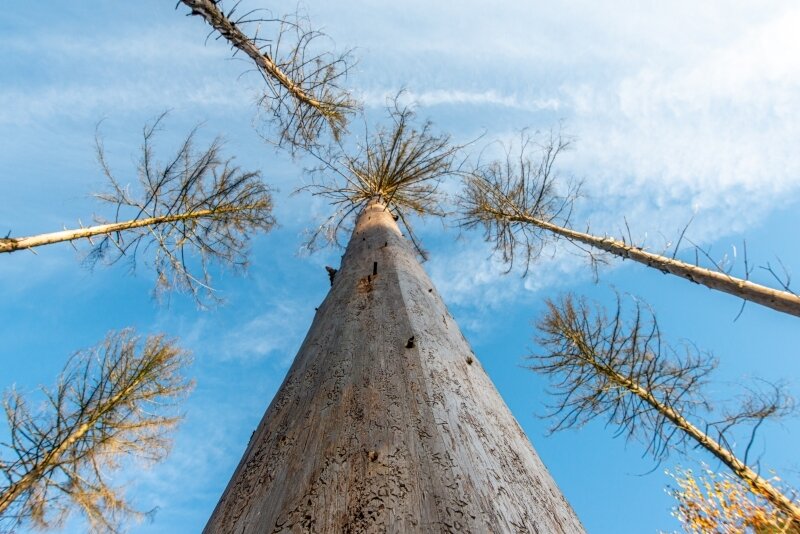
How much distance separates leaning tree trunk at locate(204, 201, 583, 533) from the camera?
36.0 inches

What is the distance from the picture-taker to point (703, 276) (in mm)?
4906

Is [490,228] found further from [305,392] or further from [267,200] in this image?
[305,392]

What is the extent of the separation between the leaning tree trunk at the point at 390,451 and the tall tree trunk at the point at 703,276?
12.9ft

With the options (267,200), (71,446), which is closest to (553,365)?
(267,200)

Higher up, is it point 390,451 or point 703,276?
point 703,276

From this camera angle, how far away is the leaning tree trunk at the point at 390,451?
3.00 feet

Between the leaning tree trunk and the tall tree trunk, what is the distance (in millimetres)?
3941

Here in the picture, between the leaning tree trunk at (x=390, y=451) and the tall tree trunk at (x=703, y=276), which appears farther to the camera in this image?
the tall tree trunk at (x=703, y=276)

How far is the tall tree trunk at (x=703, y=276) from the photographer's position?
4.06 metres

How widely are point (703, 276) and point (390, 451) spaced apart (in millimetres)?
5253

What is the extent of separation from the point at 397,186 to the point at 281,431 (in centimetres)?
720

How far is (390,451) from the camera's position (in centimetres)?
108

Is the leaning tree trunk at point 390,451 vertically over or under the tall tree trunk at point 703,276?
Result: under

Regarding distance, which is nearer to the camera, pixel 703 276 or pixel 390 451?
pixel 390 451
